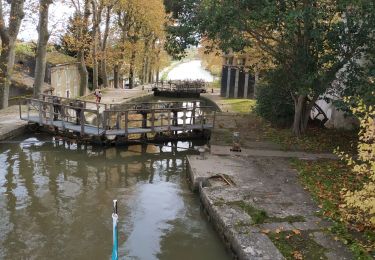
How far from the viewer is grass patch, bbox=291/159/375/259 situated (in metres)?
8.44

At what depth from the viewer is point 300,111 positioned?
19.1 m

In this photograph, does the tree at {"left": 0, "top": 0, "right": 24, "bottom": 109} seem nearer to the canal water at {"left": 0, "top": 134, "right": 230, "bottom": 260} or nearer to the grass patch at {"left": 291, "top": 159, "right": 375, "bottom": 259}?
the canal water at {"left": 0, "top": 134, "right": 230, "bottom": 260}

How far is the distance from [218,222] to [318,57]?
922cm

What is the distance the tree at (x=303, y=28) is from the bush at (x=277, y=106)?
10.7 ft

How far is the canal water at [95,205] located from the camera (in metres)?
9.37

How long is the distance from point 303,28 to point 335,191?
741 centimetres

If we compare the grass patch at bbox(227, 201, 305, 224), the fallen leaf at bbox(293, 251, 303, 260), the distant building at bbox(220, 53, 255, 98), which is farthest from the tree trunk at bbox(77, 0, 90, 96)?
the fallen leaf at bbox(293, 251, 303, 260)

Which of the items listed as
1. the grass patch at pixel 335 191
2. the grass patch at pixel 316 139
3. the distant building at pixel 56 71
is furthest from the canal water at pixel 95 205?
the distant building at pixel 56 71

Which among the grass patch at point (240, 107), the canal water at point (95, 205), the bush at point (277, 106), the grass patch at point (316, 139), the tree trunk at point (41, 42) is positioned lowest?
the canal water at point (95, 205)

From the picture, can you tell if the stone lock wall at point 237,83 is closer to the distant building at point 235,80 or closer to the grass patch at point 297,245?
the distant building at point 235,80

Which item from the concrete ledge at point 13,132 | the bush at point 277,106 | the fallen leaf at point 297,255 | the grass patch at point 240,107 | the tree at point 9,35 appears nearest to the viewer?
the fallen leaf at point 297,255

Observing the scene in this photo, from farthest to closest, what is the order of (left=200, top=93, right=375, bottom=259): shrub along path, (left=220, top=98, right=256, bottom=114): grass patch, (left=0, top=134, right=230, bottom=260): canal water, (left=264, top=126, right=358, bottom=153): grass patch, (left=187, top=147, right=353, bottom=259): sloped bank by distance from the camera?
1. (left=220, top=98, right=256, bottom=114): grass patch
2. (left=264, top=126, right=358, bottom=153): grass patch
3. (left=0, top=134, right=230, bottom=260): canal water
4. (left=200, top=93, right=375, bottom=259): shrub along path
5. (left=187, top=147, right=353, bottom=259): sloped bank

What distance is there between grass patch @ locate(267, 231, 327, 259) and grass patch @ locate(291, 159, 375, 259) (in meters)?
0.63

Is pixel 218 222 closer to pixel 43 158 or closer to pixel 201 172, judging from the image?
pixel 201 172
